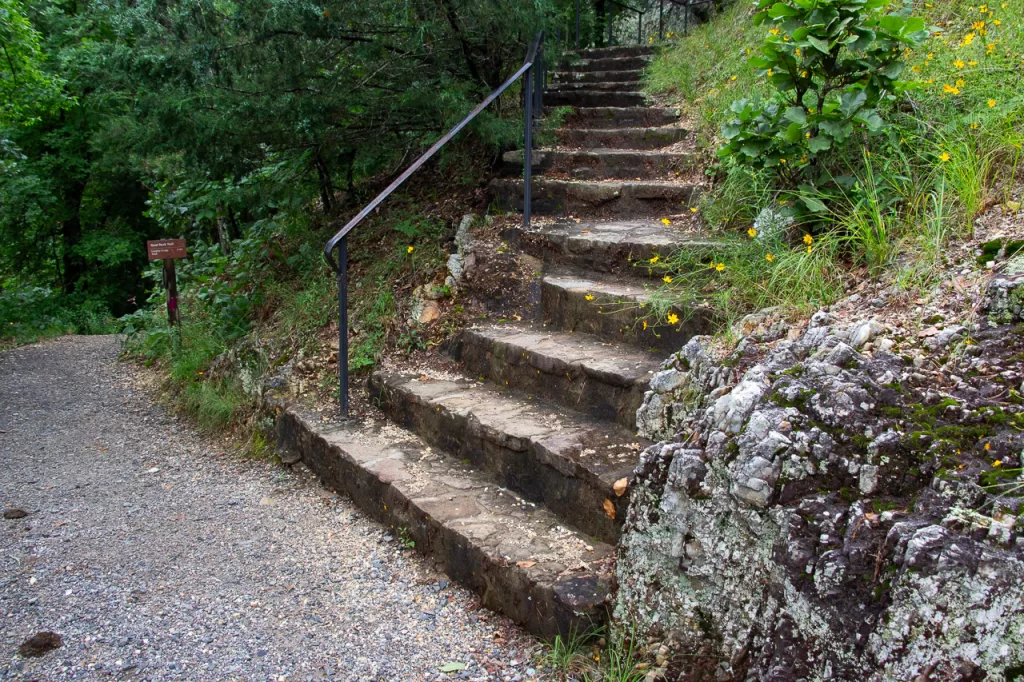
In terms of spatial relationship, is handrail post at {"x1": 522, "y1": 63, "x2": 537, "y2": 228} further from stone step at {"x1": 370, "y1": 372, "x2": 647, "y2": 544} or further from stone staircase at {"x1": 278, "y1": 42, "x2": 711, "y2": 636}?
stone step at {"x1": 370, "y1": 372, "x2": 647, "y2": 544}

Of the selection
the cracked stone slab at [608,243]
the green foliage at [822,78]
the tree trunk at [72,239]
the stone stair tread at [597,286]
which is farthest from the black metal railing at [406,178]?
the tree trunk at [72,239]

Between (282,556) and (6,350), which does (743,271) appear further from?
(6,350)

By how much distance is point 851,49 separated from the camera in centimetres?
272

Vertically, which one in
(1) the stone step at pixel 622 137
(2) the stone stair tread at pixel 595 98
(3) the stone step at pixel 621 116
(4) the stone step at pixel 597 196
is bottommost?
(4) the stone step at pixel 597 196

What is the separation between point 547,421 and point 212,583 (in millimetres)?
1455

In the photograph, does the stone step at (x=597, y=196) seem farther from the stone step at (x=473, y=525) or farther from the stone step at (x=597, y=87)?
the stone step at (x=597, y=87)

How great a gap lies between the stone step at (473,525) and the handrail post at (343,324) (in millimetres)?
180

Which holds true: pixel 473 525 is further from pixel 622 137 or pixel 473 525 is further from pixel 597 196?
pixel 622 137

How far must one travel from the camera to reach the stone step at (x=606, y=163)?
4.81m

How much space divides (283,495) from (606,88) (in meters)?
4.75

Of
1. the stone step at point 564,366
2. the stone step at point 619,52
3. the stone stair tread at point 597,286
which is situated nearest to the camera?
the stone step at point 564,366

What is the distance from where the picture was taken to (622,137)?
5.45 meters

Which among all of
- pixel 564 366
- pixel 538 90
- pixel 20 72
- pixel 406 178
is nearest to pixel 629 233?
pixel 564 366

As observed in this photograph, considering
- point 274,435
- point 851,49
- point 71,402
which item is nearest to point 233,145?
point 274,435
